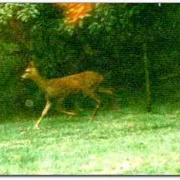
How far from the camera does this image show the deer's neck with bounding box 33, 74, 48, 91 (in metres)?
7.05

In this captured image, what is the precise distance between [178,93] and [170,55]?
0.33m

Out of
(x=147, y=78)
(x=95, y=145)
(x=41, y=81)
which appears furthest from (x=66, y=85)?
(x=147, y=78)

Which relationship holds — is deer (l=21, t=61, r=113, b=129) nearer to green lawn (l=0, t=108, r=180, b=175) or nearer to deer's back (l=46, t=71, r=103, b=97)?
deer's back (l=46, t=71, r=103, b=97)

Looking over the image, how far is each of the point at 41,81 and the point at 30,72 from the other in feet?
0.40

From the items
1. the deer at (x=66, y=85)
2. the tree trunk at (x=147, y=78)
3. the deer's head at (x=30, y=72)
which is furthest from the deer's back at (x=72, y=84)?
the tree trunk at (x=147, y=78)

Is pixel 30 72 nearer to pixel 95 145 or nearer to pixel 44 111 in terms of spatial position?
pixel 44 111

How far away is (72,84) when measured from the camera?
7086 mm

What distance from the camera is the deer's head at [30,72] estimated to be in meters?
7.03

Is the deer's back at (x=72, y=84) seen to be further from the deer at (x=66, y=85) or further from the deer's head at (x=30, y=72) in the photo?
the deer's head at (x=30, y=72)

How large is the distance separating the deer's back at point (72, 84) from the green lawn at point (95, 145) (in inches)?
8.3

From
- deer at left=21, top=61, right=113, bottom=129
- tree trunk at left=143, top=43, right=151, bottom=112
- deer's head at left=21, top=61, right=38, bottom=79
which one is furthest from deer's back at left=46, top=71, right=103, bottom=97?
tree trunk at left=143, top=43, right=151, bottom=112

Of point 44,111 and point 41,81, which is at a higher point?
point 41,81

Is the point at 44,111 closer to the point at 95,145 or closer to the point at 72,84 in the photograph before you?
the point at 72,84

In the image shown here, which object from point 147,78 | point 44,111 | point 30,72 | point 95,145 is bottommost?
point 95,145
